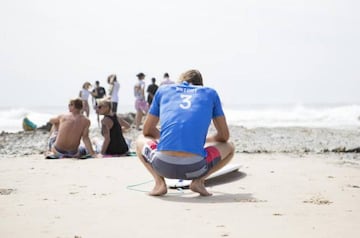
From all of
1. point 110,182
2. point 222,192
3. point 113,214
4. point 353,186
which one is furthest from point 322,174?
point 113,214

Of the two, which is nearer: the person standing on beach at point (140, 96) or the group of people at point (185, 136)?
the group of people at point (185, 136)

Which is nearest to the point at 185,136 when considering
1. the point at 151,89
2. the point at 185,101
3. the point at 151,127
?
the point at 185,101

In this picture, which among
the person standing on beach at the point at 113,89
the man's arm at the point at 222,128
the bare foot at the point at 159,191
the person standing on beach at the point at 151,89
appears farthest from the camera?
the person standing on beach at the point at 151,89

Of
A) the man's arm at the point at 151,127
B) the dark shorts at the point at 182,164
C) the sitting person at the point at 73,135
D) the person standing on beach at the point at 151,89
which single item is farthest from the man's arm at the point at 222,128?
the person standing on beach at the point at 151,89

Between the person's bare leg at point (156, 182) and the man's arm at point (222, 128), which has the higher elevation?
the man's arm at point (222, 128)

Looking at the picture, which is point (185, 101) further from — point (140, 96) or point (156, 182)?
point (140, 96)

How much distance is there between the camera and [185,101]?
16.2 ft

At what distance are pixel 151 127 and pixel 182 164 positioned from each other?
0.63 m

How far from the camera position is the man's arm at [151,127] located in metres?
5.18

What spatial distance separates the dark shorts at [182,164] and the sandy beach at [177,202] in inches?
8.8

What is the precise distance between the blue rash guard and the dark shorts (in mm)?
73

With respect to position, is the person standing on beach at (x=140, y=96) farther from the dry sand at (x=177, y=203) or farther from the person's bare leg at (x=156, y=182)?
the person's bare leg at (x=156, y=182)

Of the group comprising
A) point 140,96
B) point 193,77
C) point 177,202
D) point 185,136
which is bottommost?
point 177,202

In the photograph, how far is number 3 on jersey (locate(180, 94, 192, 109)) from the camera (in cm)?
489
